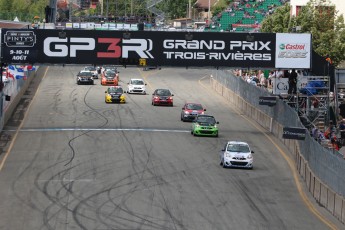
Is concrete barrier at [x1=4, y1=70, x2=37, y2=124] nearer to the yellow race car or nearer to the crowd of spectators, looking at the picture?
the yellow race car

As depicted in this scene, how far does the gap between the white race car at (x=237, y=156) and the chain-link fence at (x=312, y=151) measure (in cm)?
272

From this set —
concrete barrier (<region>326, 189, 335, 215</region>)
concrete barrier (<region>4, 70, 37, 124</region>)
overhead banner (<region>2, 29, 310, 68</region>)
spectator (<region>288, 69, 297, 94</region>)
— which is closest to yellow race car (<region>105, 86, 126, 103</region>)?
concrete barrier (<region>4, 70, 37, 124</region>)

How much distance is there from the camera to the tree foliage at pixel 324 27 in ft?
233

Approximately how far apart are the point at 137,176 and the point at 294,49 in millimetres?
16056

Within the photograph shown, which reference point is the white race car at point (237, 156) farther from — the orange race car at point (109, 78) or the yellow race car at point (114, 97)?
the orange race car at point (109, 78)

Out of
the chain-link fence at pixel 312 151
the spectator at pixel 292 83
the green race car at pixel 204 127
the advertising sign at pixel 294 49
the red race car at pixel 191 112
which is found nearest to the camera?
the chain-link fence at pixel 312 151

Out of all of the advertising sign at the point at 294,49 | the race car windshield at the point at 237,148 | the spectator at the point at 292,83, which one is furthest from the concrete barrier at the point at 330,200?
the spectator at the point at 292,83

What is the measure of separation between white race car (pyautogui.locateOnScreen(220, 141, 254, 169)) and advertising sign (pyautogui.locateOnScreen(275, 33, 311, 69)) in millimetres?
10155

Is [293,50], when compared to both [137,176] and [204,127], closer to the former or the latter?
[204,127]

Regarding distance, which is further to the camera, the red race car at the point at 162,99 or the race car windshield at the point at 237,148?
the red race car at the point at 162,99

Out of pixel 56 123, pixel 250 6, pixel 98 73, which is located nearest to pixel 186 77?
pixel 98 73

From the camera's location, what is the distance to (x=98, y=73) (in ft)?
335

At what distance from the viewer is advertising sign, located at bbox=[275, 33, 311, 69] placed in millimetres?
52938

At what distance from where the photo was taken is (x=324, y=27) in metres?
73.3
